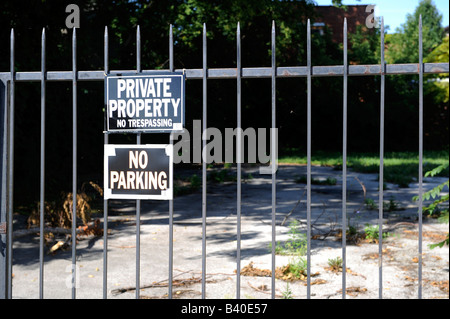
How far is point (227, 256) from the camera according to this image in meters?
7.26

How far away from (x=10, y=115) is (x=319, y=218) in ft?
23.4

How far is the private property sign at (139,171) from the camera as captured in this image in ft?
11.2

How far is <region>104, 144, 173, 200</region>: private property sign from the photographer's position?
342 centimetres

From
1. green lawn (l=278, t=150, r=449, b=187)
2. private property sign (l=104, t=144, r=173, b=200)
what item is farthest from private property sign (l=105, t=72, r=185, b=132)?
green lawn (l=278, t=150, r=449, b=187)

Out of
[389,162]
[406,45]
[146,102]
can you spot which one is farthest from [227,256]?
[406,45]

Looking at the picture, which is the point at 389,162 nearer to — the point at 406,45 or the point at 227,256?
the point at 227,256

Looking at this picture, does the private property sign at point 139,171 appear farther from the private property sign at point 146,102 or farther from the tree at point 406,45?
the tree at point 406,45

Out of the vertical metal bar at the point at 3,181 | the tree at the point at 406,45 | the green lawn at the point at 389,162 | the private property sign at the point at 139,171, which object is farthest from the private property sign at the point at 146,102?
the tree at the point at 406,45

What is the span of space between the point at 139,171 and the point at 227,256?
406 centimetres

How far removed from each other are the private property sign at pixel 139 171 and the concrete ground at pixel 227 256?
7.90 ft

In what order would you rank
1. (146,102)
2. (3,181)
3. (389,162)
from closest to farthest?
1. (146,102)
2. (3,181)
3. (389,162)

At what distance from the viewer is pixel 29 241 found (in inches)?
333

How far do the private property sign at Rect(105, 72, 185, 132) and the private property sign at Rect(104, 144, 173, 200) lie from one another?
139 millimetres
